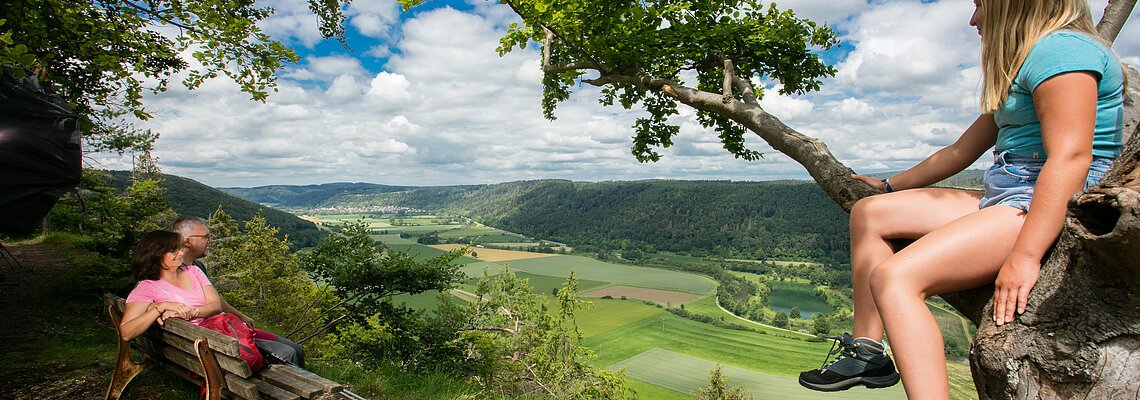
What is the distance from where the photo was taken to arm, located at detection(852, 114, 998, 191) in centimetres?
220

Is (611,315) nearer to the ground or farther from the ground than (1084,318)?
nearer to the ground

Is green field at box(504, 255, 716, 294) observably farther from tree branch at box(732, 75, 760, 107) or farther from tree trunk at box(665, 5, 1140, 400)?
tree trunk at box(665, 5, 1140, 400)

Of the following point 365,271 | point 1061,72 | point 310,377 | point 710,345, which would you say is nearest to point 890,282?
point 1061,72

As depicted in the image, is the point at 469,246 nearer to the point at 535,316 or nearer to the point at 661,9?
the point at 661,9

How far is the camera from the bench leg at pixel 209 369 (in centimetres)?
375

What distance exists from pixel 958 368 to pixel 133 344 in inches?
2732

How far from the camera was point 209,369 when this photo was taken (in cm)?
381

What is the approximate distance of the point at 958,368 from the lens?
54500 millimetres

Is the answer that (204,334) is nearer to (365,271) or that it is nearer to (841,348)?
(841,348)

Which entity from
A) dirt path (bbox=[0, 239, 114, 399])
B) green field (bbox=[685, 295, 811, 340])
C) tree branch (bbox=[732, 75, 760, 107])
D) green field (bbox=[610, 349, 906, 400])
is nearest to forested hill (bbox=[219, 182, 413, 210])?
green field (bbox=[685, 295, 811, 340])

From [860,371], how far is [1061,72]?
1183mm

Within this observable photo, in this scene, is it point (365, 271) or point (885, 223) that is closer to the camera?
point (885, 223)

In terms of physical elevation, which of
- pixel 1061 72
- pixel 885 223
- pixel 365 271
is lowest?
pixel 365 271

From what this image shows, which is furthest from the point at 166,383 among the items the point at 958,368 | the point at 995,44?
the point at 958,368
